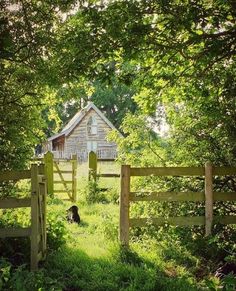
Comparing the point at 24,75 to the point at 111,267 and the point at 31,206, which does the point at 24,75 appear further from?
the point at 111,267

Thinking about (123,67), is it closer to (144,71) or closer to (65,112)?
(144,71)

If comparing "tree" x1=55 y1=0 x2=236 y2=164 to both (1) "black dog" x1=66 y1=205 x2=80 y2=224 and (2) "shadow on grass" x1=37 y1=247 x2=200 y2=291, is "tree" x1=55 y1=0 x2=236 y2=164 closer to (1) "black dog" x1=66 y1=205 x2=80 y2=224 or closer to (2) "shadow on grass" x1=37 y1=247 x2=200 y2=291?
(2) "shadow on grass" x1=37 y1=247 x2=200 y2=291

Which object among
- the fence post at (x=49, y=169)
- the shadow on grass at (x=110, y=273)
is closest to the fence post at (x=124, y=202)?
the shadow on grass at (x=110, y=273)

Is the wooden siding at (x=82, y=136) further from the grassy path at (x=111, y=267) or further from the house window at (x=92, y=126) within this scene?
the grassy path at (x=111, y=267)

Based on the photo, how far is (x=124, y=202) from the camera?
782cm

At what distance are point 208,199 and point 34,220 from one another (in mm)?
3230

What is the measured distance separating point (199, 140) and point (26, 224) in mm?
3699

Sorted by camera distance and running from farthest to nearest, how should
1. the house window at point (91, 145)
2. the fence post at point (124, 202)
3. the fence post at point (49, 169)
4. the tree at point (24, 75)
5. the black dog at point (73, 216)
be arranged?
1. the house window at point (91, 145)
2. the fence post at point (49, 169)
3. the black dog at point (73, 216)
4. the fence post at point (124, 202)
5. the tree at point (24, 75)

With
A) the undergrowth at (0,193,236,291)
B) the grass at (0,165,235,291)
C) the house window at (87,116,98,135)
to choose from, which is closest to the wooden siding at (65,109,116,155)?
the house window at (87,116,98,135)

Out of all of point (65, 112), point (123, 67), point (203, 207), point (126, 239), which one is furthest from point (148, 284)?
point (65, 112)

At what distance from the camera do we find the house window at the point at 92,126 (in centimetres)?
4525

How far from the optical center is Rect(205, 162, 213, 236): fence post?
310 inches

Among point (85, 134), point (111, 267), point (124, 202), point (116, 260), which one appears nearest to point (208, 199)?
point (124, 202)

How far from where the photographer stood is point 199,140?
8320mm
